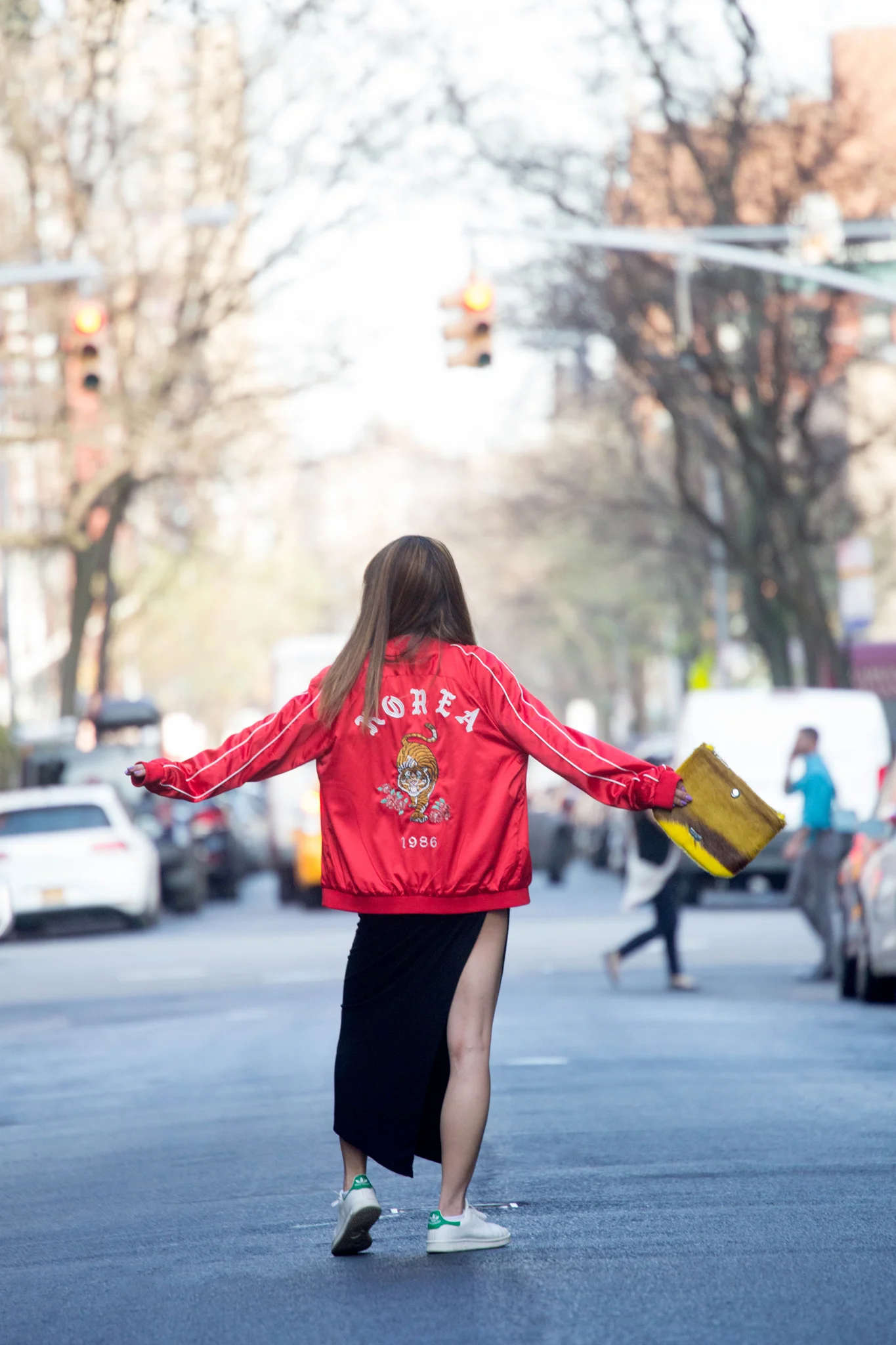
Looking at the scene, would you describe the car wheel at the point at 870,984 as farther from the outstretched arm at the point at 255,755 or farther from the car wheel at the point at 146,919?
the car wheel at the point at 146,919

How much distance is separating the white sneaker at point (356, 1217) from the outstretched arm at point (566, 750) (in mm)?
1136

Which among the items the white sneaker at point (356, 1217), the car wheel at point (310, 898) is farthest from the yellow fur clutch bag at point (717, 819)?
the car wheel at point (310, 898)

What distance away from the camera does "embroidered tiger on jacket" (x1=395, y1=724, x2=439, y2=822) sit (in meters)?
6.05

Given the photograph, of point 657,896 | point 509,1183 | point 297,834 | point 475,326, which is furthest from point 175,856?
point 509,1183

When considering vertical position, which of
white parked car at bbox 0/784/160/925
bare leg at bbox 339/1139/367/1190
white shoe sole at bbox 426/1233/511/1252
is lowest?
white parked car at bbox 0/784/160/925

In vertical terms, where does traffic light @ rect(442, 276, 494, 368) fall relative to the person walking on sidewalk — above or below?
above

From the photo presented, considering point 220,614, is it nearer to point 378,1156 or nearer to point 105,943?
point 105,943

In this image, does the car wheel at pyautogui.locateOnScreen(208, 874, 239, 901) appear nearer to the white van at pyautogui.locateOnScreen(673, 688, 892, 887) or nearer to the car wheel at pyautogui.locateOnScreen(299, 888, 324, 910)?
the car wheel at pyautogui.locateOnScreen(299, 888, 324, 910)

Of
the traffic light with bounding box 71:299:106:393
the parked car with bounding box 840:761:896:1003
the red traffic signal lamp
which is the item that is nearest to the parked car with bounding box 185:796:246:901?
the traffic light with bounding box 71:299:106:393

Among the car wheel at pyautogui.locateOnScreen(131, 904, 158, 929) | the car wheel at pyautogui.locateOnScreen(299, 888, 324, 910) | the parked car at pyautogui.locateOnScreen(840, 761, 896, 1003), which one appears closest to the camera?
the parked car at pyautogui.locateOnScreen(840, 761, 896, 1003)

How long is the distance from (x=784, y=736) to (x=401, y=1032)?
19581 millimetres

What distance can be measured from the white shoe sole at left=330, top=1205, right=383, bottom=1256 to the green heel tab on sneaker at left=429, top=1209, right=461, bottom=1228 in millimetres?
140

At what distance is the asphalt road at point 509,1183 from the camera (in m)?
5.52

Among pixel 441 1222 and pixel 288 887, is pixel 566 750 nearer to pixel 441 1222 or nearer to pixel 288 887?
pixel 441 1222
